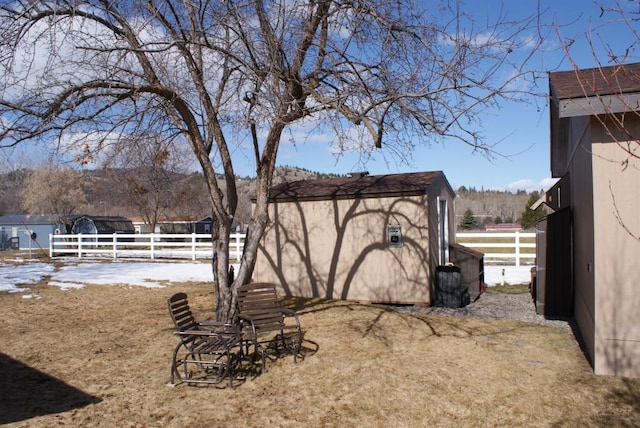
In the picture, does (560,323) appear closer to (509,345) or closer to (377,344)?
(509,345)

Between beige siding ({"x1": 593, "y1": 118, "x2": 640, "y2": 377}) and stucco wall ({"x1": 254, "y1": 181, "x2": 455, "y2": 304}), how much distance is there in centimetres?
471

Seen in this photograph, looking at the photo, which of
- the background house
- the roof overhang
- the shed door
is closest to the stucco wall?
the shed door

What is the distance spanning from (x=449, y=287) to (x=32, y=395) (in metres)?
7.27

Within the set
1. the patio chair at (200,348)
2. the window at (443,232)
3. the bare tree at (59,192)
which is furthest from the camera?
the bare tree at (59,192)

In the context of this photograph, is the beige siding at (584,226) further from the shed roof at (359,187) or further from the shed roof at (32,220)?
the shed roof at (32,220)

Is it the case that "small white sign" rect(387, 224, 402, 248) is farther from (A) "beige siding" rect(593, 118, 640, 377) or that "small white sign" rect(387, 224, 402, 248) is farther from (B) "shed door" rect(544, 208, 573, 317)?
(A) "beige siding" rect(593, 118, 640, 377)

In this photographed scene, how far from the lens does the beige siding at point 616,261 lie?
16.8 ft

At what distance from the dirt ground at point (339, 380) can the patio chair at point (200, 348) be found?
0.63 feet

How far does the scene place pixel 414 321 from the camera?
8352 mm

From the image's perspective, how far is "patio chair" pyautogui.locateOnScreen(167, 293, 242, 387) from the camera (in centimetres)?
542

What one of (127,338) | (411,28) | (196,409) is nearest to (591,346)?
(196,409)

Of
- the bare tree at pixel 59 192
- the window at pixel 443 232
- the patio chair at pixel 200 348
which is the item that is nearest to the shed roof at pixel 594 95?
the patio chair at pixel 200 348

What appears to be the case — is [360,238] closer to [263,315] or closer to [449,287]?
[449,287]

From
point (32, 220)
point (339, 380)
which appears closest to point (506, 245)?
point (339, 380)
